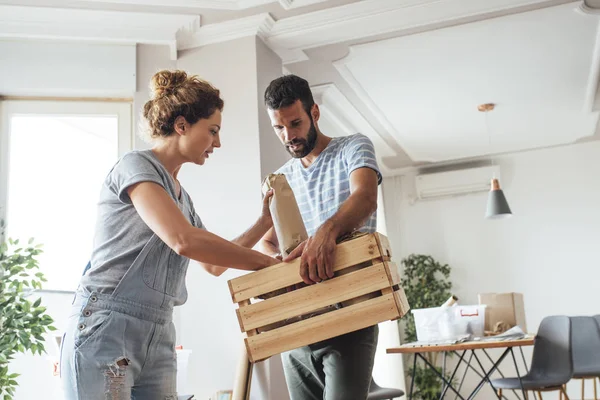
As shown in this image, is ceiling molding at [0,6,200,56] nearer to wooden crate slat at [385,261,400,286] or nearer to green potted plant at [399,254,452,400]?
wooden crate slat at [385,261,400,286]

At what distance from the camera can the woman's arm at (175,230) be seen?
48.4 inches

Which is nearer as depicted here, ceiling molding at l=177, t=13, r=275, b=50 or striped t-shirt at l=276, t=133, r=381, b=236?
striped t-shirt at l=276, t=133, r=381, b=236

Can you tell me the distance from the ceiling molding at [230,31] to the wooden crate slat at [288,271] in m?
2.36

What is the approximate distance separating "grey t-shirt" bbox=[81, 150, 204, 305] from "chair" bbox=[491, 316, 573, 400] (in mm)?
3144

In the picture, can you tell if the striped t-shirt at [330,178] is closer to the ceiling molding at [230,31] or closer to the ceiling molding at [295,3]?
the ceiling molding at [295,3]

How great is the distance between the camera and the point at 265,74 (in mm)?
3590

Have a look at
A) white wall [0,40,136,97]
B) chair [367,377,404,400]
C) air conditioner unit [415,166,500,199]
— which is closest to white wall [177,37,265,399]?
white wall [0,40,136,97]

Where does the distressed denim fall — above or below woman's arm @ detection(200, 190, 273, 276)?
below

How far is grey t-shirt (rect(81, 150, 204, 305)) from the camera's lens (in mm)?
1248

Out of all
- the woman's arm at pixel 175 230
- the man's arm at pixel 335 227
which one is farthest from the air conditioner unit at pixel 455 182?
the woman's arm at pixel 175 230

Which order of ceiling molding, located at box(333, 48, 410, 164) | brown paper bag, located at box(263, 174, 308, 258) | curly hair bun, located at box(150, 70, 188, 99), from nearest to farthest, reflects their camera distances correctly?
brown paper bag, located at box(263, 174, 308, 258), curly hair bun, located at box(150, 70, 188, 99), ceiling molding, located at box(333, 48, 410, 164)

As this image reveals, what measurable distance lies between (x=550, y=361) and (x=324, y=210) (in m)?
3.07

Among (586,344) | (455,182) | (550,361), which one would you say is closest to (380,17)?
(550,361)

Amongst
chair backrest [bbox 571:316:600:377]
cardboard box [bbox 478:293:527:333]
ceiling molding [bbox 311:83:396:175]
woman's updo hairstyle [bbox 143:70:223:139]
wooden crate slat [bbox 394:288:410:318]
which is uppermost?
ceiling molding [bbox 311:83:396:175]
